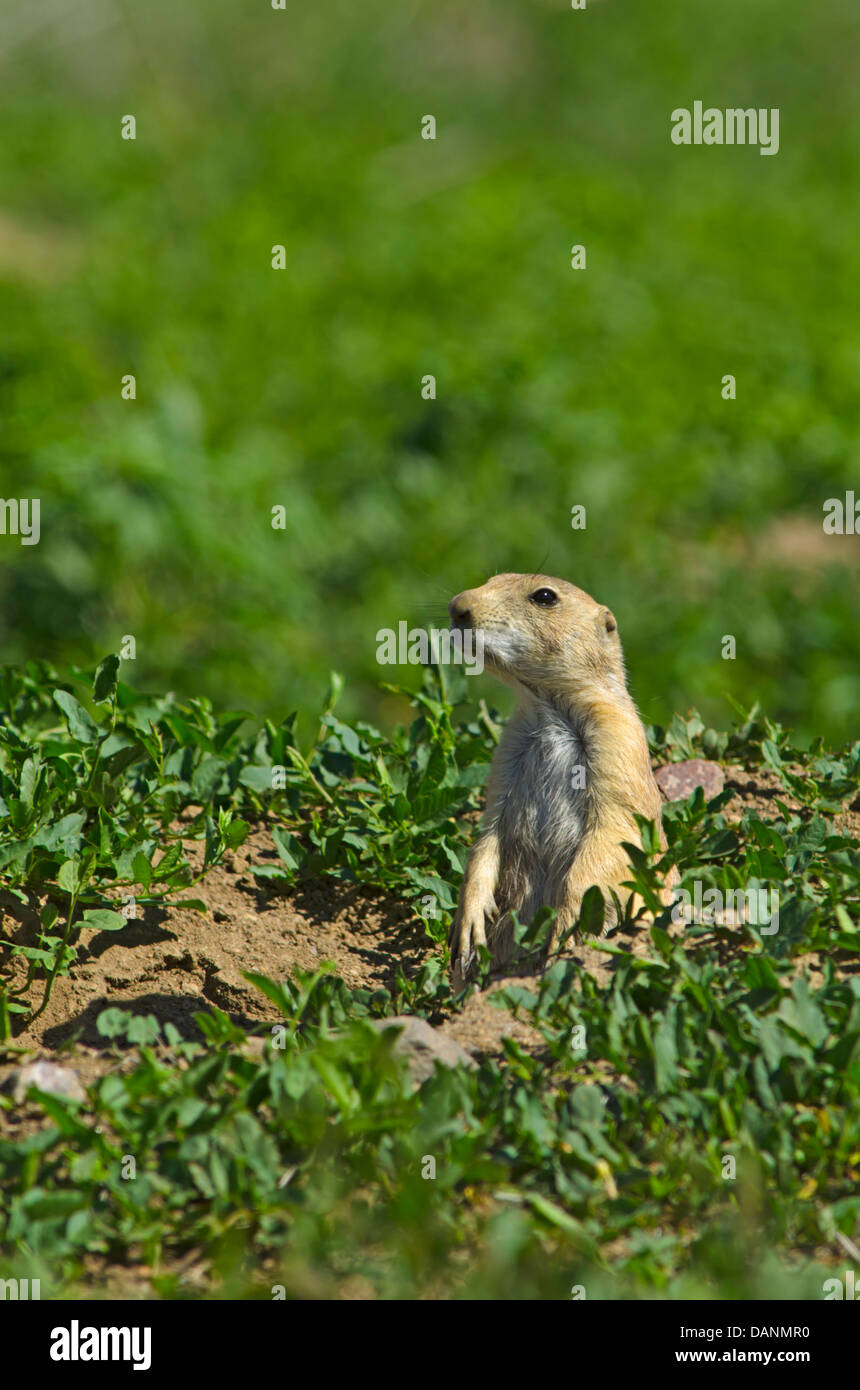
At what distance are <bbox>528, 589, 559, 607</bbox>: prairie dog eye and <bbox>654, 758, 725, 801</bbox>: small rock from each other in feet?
2.62

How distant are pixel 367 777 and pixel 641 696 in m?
3.00

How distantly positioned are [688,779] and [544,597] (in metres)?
0.88

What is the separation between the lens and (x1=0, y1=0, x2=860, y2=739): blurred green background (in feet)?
27.0

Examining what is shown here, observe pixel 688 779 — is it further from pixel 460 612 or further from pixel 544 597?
pixel 460 612

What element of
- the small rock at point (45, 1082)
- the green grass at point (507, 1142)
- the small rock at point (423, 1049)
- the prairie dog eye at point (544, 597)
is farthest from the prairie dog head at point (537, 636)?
the small rock at point (45, 1082)

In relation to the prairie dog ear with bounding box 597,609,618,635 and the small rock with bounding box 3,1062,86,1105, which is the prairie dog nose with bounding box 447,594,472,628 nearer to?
the prairie dog ear with bounding box 597,609,618,635

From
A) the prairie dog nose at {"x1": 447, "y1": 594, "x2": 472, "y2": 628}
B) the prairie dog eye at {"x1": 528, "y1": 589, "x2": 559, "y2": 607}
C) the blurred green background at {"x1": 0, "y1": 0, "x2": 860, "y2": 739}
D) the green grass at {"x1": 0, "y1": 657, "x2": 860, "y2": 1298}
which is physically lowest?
the green grass at {"x1": 0, "y1": 657, "x2": 860, "y2": 1298}

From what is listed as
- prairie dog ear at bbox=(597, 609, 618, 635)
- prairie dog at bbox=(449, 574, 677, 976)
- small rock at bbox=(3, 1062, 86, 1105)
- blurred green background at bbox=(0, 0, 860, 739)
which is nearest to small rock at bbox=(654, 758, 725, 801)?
prairie dog at bbox=(449, 574, 677, 976)

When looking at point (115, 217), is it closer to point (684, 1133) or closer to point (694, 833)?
point (694, 833)

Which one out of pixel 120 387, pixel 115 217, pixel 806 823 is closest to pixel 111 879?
pixel 806 823

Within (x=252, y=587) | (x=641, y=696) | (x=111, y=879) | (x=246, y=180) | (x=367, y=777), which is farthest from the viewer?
(x=246, y=180)

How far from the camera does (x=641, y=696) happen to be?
7.63m

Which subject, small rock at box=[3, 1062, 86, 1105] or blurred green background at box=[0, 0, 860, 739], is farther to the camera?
blurred green background at box=[0, 0, 860, 739]

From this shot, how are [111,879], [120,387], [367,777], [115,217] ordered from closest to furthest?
[111,879] < [367,777] < [120,387] < [115,217]
